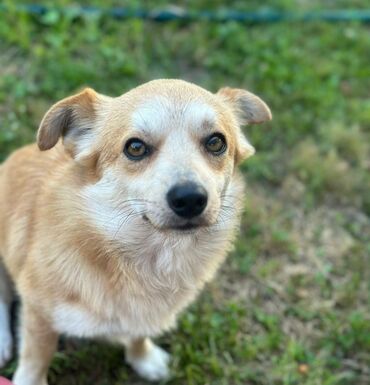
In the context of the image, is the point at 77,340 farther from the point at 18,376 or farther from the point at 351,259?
the point at 351,259

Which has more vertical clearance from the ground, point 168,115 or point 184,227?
point 168,115

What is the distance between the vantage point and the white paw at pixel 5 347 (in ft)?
10.8

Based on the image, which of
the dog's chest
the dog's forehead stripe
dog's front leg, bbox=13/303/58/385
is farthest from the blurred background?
the dog's forehead stripe

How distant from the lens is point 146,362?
3391mm

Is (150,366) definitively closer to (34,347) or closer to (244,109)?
(34,347)

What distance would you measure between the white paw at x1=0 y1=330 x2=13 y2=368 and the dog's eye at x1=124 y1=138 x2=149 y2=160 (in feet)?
4.67

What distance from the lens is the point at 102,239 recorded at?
9.12ft

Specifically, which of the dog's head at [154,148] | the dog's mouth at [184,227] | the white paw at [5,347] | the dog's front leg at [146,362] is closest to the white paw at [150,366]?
the dog's front leg at [146,362]

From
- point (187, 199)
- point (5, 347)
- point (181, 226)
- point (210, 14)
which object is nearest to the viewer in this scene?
point (187, 199)

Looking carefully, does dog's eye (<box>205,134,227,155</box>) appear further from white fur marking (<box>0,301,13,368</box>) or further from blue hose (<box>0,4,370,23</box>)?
blue hose (<box>0,4,370,23</box>)

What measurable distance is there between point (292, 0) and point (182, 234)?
4.03 meters

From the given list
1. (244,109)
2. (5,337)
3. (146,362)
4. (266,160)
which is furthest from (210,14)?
(5,337)

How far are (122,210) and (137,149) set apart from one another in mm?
298

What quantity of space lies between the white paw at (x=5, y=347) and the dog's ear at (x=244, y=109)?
1637 millimetres
